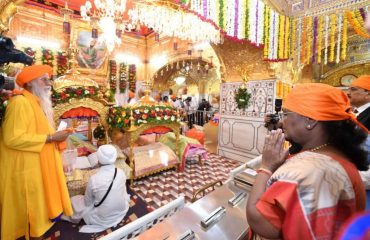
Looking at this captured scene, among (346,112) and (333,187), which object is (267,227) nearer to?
(333,187)

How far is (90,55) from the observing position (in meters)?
8.91

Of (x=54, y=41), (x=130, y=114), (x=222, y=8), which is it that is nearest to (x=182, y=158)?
(x=130, y=114)

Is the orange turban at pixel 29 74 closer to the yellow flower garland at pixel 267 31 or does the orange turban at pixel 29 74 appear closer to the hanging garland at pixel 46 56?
the yellow flower garland at pixel 267 31

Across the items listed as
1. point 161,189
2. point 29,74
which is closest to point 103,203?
point 161,189

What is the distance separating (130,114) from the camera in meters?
4.21

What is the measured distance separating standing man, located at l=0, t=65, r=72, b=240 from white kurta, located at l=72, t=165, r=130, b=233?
0.41 m

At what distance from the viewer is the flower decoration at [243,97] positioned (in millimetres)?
5977

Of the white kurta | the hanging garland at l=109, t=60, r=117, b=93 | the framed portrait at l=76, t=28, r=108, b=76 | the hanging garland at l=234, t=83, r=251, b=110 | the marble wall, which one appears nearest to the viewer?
the white kurta

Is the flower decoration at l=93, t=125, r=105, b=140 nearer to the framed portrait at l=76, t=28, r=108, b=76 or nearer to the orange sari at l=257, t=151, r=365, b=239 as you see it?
the orange sari at l=257, t=151, r=365, b=239

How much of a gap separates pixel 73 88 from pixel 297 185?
4283 mm

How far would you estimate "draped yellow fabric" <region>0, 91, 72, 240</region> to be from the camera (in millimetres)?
2068

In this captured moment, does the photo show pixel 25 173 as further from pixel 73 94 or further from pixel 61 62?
pixel 61 62

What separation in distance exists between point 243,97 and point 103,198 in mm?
4916

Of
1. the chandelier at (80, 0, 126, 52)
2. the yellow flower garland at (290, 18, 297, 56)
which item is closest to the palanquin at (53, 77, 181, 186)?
the chandelier at (80, 0, 126, 52)
